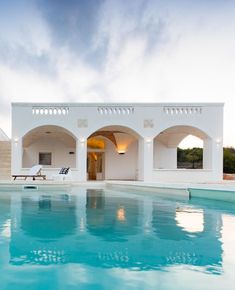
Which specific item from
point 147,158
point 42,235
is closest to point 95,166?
point 147,158

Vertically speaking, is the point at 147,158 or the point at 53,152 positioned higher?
the point at 53,152

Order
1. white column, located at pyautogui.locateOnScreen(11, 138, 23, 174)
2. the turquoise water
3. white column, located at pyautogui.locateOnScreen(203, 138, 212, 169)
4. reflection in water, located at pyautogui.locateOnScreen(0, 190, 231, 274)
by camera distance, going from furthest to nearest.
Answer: white column, located at pyautogui.locateOnScreen(203, 138, 212, 169) → white column, located at pyautogui.locateOnScreen(11, 138, 23, 174) → reflection in water, located at pyautogui.locateOnScreen(0, 190, 231, 274) → the turquoise water

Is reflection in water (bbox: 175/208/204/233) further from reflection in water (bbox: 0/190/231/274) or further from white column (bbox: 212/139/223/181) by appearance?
white column (bbox: 212/139/223/181)

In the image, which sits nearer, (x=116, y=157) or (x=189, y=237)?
(x=189, y=237)

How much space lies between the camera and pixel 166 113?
56.0 ft

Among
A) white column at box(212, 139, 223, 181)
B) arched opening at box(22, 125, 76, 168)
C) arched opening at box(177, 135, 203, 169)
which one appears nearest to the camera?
white column at box(212, 139, 223, 181)

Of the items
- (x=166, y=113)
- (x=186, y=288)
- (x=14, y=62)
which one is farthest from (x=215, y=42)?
(x=186, y=288)

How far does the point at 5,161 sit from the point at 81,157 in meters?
5.05

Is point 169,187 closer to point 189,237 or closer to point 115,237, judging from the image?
point 189,237

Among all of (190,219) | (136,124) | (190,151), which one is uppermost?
(136,124)

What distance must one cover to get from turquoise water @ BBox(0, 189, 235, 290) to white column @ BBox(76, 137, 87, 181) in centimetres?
978

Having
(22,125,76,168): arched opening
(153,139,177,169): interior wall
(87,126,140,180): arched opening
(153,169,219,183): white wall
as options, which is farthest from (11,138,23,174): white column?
(153,139,177,169): interior wall

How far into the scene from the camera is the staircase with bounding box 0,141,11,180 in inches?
698

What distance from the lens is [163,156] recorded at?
22.0 m
